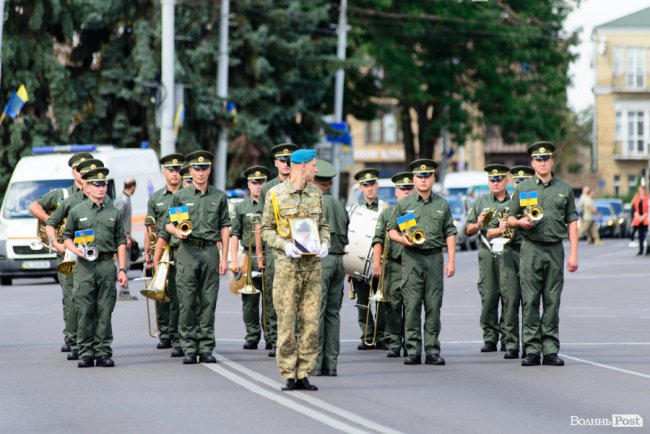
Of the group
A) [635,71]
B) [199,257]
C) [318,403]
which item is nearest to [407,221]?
[199,257]

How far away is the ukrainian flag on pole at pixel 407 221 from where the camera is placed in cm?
1491

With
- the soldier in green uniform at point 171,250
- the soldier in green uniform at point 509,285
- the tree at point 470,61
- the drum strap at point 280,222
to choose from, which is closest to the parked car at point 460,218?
the tree at point 470,61

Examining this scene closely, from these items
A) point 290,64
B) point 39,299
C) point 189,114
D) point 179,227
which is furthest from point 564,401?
point 290,64

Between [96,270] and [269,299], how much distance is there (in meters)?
1.90

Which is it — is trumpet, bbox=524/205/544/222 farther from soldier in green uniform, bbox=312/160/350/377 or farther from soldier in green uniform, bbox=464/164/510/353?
soldier in green uniform, bbox=312/160/350/377

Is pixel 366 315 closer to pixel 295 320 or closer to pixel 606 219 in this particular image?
pixel 295 320

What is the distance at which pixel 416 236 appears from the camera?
48.7 feet

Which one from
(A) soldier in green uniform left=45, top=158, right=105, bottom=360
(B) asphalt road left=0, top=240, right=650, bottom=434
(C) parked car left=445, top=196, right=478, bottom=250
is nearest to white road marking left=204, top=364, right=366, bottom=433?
(B) asphalt road left=0, top=240, right=650, bottom=434

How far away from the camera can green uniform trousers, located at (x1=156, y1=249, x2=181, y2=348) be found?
15656 mm

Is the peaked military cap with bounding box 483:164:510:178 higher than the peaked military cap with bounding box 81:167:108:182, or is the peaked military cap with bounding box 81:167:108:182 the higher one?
the peaked military cap with bounding box 483:164:510:178

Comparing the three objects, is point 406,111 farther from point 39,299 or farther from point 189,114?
point 39,299

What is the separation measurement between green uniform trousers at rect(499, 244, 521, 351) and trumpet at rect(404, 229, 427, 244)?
1200 millimetres

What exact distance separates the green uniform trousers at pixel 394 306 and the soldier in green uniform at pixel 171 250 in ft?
6.90

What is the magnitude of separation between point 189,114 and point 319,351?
30.2 meters
